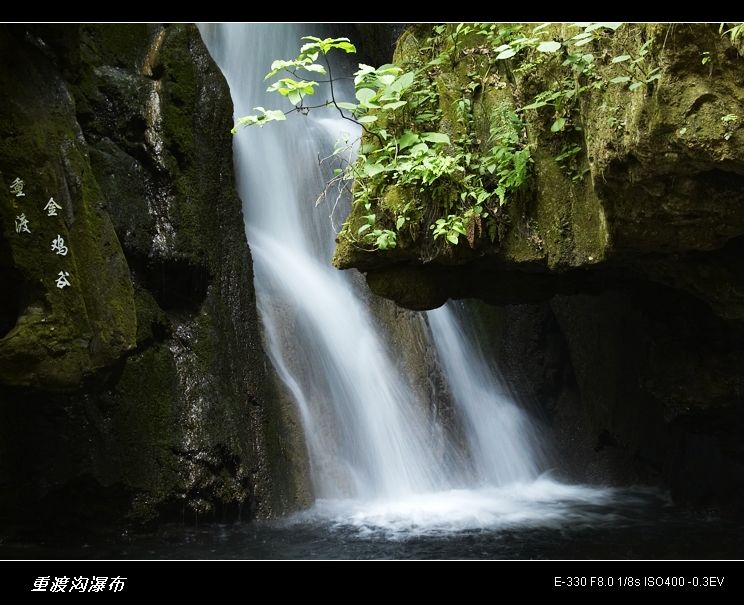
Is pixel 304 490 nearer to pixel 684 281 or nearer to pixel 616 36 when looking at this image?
pixel 684 281

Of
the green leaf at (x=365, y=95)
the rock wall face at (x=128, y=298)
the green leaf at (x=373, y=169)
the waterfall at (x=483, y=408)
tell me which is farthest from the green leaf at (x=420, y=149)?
the waterfall at (x=483, y=408)

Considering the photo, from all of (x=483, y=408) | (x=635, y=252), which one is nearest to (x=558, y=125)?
(x=635, y=252)

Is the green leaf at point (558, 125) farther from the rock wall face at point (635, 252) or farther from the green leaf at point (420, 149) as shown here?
the green leaf at point (420, 149)

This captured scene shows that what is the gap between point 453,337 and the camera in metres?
10.2

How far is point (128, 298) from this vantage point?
4.99m

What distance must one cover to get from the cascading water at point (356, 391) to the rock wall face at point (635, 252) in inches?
49.0

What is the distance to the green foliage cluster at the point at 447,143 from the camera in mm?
4855

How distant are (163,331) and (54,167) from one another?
2.23 m

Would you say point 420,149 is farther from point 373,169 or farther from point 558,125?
point 558,125

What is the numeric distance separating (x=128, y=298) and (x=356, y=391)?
399 cm

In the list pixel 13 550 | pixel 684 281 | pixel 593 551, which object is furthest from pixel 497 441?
pixel 13 550

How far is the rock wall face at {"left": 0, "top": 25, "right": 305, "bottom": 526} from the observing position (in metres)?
4.54

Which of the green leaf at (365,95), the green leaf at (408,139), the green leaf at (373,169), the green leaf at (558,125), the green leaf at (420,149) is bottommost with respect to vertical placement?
the green leaf at (373,169)
